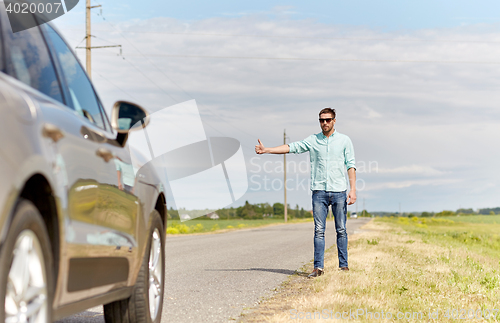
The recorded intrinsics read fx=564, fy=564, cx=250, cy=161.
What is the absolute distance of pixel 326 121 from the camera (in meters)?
8.09

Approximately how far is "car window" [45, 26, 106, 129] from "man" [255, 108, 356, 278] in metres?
4.36

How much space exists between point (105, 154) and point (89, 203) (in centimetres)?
51

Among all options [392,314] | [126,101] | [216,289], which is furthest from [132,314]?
[216,289]

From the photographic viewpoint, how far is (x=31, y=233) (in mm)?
2102

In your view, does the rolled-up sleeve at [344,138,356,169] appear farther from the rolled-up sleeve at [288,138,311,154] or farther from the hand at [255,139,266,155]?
the hand at [255,139,266,155]

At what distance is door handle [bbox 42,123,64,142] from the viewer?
7.45 ft

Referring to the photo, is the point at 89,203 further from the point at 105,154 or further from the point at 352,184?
the point at 352,184

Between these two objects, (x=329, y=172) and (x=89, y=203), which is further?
(x=329, y=172)

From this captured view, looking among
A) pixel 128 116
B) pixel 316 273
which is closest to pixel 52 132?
pixel 128 116

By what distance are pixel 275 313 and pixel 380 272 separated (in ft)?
9.61

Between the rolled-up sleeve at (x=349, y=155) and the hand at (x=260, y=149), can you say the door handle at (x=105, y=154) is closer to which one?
the hand at (x=260, y=149)

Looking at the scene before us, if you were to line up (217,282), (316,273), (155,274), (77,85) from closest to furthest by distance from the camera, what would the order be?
(77,85) → (155,274) → (217,282) → (316,273)

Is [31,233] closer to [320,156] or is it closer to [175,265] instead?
[320,156]

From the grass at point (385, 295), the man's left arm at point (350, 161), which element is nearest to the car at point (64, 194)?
the grass at point (385, 295)
